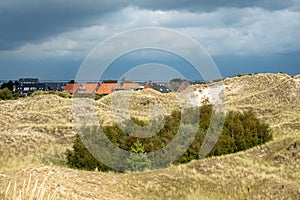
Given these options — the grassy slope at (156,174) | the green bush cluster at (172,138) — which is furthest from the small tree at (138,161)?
the grassy slope at (156,174)

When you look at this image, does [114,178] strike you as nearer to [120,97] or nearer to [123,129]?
[123,129]

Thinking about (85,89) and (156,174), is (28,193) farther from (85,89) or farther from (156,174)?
(85,89)

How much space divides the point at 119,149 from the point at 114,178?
4.27 meters

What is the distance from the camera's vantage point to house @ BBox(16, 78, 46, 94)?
238ft

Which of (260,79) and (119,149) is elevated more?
(260,79)

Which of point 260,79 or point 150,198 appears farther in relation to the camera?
point 260,79

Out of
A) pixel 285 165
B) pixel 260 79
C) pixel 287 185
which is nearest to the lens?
pixel 287 185

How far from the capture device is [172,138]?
18594mm

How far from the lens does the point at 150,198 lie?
11.3m

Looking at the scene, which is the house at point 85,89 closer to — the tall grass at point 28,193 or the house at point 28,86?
the tall grass at point 28,193

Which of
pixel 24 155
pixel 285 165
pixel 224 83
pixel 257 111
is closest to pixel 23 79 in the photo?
pixel 224 83

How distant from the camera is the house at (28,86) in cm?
7262

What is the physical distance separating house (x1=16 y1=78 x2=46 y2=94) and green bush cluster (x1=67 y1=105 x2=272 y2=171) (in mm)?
53196

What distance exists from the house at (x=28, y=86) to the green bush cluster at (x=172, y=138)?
53.2m
